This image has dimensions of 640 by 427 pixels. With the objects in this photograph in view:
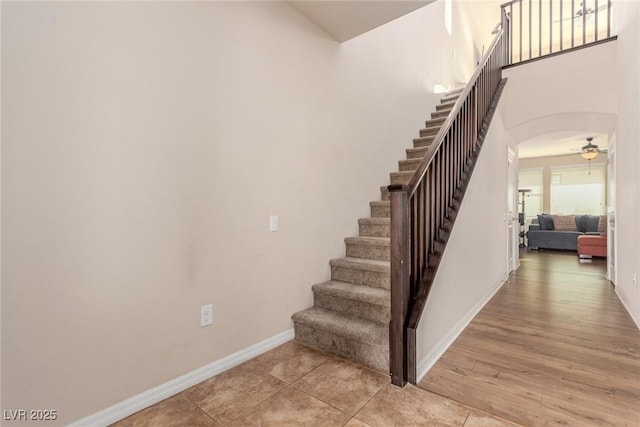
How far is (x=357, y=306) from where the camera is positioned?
92.9 inches

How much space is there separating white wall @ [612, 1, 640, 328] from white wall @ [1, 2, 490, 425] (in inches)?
107

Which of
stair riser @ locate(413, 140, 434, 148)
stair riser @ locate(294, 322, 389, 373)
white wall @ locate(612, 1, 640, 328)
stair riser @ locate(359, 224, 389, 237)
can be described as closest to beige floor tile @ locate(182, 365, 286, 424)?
stair riser @ locate(294, 322, 389, 373)

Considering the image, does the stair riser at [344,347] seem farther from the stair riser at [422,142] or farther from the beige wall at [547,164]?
the beige wall at [547,164]

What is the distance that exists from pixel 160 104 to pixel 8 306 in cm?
112

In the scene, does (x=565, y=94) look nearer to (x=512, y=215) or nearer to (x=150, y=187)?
(x=512, y=215)

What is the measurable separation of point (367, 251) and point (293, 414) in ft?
5.04

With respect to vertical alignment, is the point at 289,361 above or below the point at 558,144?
below

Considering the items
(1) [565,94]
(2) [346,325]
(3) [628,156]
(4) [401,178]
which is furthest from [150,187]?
(1) [565,94]

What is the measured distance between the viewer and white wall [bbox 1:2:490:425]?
1303 mm

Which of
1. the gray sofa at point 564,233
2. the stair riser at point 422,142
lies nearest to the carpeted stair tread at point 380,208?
the stair riser at point 422,142

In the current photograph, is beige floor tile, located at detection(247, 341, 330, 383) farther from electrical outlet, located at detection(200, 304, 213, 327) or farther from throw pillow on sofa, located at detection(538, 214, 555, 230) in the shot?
throw pillow on sofa, located at detection(538, 214, 555, 230)

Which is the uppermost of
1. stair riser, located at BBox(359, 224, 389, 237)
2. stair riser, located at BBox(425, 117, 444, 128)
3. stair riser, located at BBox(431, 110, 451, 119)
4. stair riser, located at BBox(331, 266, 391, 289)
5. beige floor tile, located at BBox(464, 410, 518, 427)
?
stair riser, located at BBox(431, 110, 451, 119)

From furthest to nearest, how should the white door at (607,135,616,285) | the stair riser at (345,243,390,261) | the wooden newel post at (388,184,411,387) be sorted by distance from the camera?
the white door at (607,135,616,285)
the stair riser at (345,243,390,261)
the wooden newel post at (388,184,411,387)

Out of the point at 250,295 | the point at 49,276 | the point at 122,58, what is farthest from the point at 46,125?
the point at 250,295
